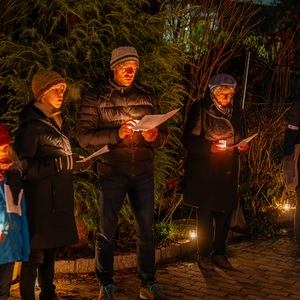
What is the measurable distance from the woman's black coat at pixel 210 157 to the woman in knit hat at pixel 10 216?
2.26m

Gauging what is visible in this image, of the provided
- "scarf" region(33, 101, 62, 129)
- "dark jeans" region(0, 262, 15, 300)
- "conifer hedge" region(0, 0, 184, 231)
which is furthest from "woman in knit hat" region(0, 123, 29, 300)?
"conifer hedge" region(0, 0, 184, 231)

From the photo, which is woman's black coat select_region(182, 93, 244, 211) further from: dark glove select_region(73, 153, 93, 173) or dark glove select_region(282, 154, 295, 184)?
dark glove select_region(73, 153, 93, 173)

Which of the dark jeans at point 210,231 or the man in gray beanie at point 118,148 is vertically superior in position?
the man in gray beanie at point 118,148

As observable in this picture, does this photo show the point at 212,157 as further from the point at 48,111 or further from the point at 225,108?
the point at 48,111

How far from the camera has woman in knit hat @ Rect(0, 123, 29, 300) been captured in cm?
327

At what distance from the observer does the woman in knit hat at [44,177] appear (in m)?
3.55

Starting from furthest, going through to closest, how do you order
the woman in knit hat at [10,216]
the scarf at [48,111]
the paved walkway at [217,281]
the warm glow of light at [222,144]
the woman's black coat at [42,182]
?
the warm glow of light at [222,144] < the paved walkway at [217,281] < the scarf at [48,111] < the woman's black coat at [42,182] < the woman in knit hat at [10,216]

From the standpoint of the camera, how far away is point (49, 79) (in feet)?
12.0

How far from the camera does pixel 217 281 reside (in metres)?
4.78

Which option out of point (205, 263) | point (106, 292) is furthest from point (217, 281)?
point (106, 292)

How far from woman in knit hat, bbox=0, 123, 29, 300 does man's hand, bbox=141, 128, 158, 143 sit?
1.21 meters

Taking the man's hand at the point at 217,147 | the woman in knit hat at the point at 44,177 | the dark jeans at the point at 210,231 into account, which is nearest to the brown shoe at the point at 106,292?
the woman in knit hat at the point at 44,177

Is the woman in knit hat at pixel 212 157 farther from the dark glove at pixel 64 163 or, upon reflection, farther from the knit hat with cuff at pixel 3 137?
the knit hat with cuff at pixel 3 137

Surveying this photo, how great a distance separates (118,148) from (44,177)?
862 millimetres
